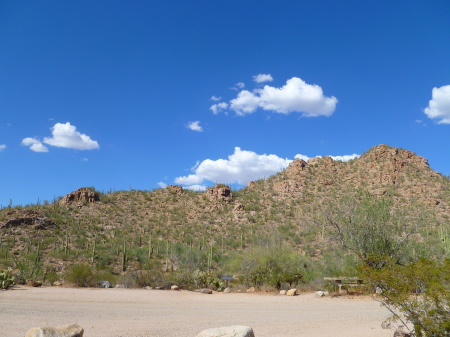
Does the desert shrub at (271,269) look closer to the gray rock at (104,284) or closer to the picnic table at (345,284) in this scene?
the picnic table at (345,284)

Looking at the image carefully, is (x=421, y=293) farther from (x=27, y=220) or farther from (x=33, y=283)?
(x=27, y=220)

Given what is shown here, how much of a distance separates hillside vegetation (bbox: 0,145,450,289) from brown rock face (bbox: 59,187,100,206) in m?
0.15

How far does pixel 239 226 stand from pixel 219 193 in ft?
30.4

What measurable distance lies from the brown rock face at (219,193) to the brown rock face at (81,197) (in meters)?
16.1

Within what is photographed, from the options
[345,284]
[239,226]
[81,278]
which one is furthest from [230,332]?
[239,226]

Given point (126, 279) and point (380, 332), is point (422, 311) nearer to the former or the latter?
point (380, 332)

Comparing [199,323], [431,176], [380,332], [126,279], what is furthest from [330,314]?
[431,176]

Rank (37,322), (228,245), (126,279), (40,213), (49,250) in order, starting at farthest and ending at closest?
1. (40,213)
2. (228,245)
3. (49,250)
4. (126,279)
5. (37,322)

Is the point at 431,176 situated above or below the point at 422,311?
above

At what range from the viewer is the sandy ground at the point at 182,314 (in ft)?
32.5

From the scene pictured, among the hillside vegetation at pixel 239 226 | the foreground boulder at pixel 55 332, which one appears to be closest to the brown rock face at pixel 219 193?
the hillside vegetation at pixel 239 226

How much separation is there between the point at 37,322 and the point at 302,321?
7723 millimetres

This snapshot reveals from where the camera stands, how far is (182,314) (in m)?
12.8

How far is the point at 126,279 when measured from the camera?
76.6 ft
